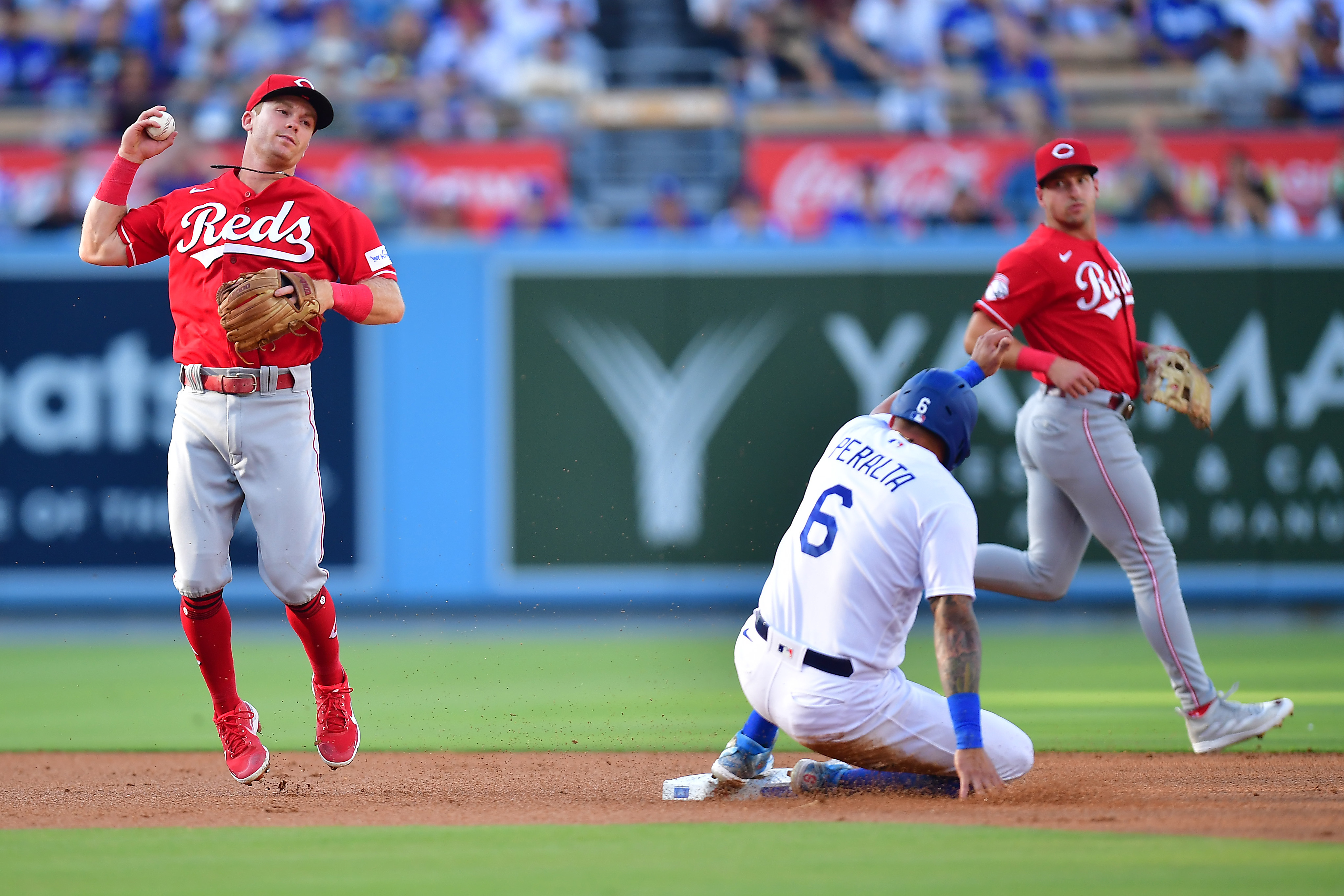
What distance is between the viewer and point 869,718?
404 cm

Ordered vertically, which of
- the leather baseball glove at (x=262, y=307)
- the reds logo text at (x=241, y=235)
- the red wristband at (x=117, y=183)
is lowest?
the leather baseball glove at (x=262, y=307)

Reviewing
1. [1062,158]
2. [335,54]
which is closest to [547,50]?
[335,54]

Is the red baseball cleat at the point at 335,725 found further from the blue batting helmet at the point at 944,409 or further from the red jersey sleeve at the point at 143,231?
the blue batting helmet at the point at 944,409

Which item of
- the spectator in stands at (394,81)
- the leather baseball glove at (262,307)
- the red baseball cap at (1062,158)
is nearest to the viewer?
the leather baseball glove at (262,307)

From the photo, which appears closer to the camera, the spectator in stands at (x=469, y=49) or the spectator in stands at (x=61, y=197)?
the spectator in stands at (x=61, y=197)

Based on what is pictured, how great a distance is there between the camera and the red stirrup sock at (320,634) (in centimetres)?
475

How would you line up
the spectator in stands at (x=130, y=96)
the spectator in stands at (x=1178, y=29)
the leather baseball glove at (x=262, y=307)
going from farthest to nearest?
the spectator in stands at (x=1178, y=29) → the spectator in stands at (x=130, y=96) → the leather baseball glove at (x=262, y=307)

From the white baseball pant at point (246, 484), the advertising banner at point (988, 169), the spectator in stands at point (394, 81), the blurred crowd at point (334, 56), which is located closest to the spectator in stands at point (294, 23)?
the blurred crowd at point (334, 56)

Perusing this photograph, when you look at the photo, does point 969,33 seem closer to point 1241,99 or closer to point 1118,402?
point 1241,99

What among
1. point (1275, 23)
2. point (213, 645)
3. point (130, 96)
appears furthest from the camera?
point (1275, 23)

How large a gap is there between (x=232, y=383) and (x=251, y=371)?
0.07 meters

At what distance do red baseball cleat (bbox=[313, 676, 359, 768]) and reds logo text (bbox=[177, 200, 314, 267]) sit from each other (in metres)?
1.39

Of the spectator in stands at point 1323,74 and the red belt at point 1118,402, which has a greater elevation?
the spectator in stands at point 1323,74

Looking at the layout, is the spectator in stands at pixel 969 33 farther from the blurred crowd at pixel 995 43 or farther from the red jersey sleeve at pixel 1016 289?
the red jersey sleeve at pixel 1016 289
